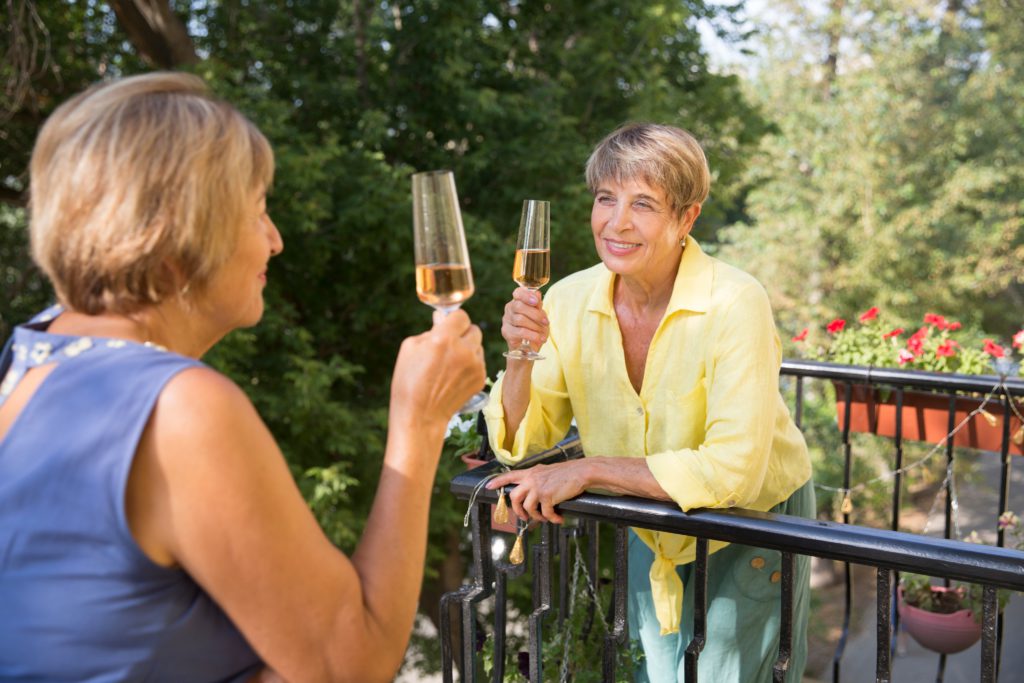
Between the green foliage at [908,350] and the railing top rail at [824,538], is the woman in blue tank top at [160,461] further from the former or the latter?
the green foliage at [908,350]

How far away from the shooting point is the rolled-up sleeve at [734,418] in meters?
1.85

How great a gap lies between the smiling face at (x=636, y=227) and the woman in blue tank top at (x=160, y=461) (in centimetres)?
106

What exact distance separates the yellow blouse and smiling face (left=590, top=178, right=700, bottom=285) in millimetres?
75

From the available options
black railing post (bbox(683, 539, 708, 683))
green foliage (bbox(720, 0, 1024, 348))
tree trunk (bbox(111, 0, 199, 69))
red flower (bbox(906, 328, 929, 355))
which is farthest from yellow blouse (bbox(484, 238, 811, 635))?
green foliage (bbox(720, 0, 1024, 348))

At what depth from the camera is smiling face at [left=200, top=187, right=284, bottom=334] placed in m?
1.26

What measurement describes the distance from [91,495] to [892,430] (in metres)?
3.52

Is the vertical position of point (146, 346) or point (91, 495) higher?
point (146, 346)

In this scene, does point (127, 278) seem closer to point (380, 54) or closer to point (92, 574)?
point (92, 574)

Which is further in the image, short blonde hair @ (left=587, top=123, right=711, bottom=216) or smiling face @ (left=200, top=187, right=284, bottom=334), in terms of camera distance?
short blonde hair @ (left=587, top=123, right=711, bottom=216)

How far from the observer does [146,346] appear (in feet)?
3.81

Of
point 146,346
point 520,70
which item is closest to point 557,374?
point 146,346

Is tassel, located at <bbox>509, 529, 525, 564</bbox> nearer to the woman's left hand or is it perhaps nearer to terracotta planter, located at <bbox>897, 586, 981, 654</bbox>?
the woman's left hand

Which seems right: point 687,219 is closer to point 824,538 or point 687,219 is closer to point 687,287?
point 687,287

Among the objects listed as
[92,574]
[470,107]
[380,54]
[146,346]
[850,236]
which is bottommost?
[850,236]
